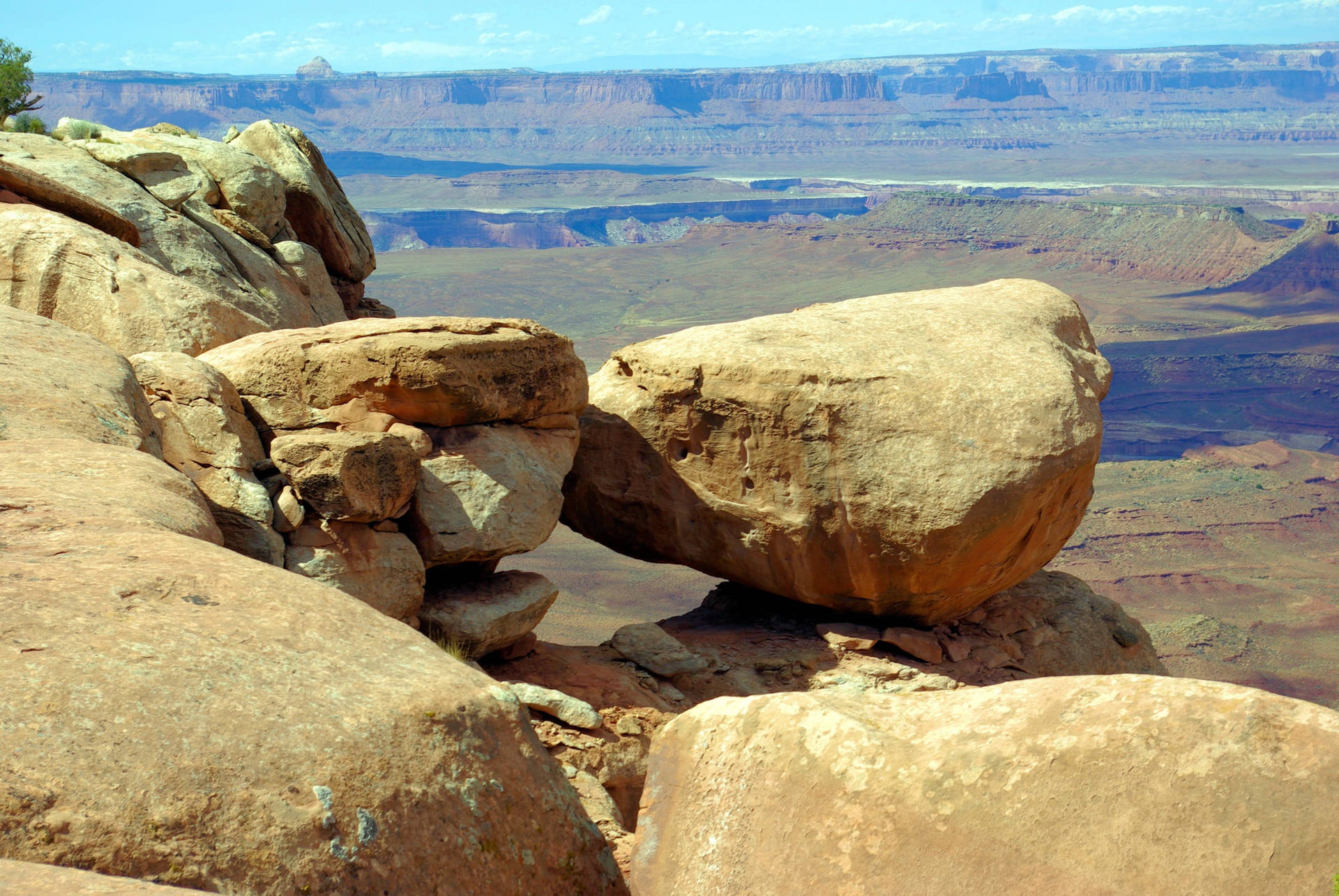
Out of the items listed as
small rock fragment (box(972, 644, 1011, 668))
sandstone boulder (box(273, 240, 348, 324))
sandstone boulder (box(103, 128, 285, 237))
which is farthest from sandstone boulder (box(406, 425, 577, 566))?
sandstone boulder (box(103, 128, 285, 237))

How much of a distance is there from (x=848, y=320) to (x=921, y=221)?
174 meters

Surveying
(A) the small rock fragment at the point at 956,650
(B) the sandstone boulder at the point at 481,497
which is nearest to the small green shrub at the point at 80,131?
(B) the sandstone boulder at the point at 481,497

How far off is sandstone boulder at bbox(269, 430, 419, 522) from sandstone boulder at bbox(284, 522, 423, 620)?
160mm

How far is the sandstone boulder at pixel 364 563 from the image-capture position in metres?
9.08

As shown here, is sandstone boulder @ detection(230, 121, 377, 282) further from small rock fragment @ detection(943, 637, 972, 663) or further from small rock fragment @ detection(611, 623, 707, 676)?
small rock fragment @ detection(943, 637, 972, 663)

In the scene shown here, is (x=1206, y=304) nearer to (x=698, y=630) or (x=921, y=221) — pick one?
(x=921, y=221)

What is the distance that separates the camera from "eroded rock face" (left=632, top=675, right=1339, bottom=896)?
4.71 meters

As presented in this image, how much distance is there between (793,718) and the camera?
233 inches

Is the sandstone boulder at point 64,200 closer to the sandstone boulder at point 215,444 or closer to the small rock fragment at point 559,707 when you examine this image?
the sandstone boulder at point 215,444

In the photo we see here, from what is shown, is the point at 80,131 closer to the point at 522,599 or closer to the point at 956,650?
the point at 522,599

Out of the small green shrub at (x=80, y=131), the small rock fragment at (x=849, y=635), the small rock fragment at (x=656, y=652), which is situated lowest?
the small rock fragment at (x=849, y=635)

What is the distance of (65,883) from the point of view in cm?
354

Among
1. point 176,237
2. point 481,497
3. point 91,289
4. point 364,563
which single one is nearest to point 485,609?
point 481,497

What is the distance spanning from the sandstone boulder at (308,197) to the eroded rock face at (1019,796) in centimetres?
1338
